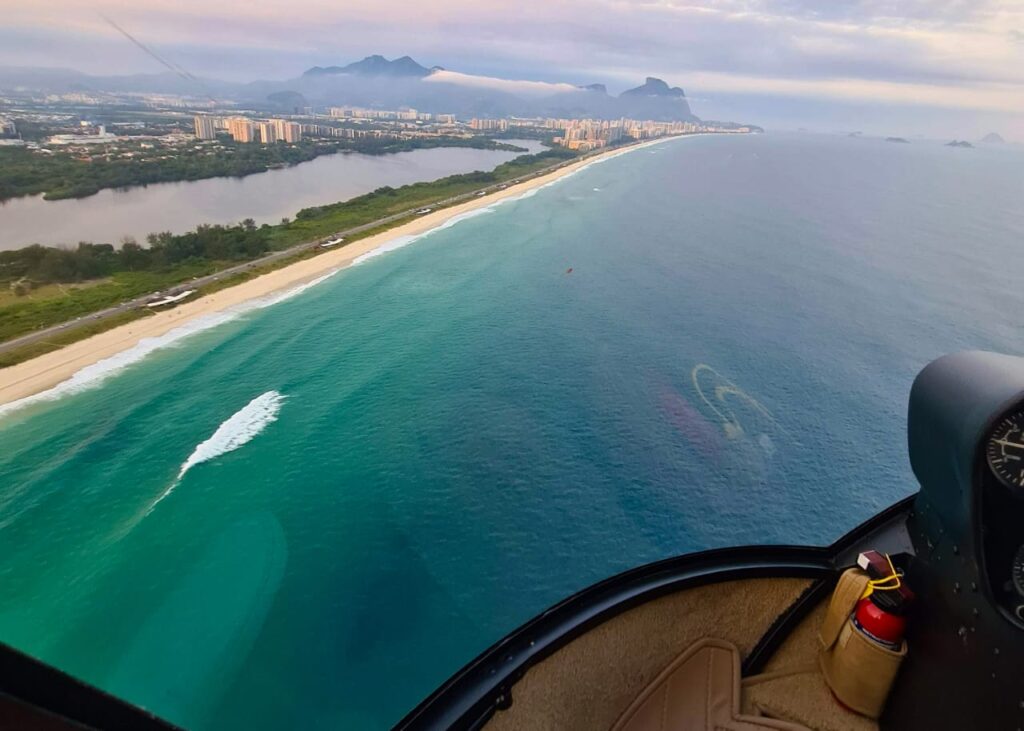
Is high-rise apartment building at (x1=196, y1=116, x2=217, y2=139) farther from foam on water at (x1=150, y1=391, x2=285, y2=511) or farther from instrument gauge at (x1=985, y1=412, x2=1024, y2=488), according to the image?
instrument gauge at (x1=985, y1=412, x2=1024, y2=488)

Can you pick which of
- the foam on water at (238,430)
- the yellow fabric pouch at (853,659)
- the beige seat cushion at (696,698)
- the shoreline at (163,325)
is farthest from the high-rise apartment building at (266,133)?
the yellow fabric pouch at (853,659)

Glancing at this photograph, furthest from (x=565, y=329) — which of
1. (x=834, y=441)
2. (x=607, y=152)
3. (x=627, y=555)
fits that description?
(x=607, y=152)

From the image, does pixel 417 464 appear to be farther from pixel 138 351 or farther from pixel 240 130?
pixel 240 130

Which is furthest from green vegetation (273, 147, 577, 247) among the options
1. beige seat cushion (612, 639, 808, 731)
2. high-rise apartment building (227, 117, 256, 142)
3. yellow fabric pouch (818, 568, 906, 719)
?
yellow fabric pouch (818, 568, 906, 719)

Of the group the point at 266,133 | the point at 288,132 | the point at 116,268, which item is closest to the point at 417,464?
the point at 116,268

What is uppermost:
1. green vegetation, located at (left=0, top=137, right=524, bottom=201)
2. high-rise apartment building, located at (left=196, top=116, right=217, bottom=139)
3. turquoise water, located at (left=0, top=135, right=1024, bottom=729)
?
high-rise apartment building, located at (left=196, top=116, right=217, bottom=139)
